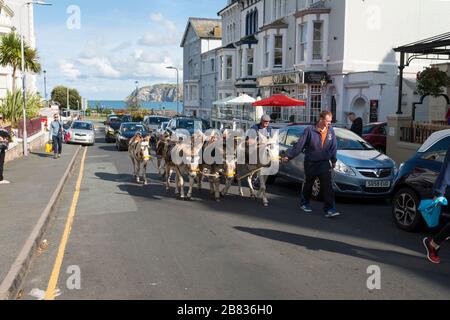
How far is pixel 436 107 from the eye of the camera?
24.0 meters

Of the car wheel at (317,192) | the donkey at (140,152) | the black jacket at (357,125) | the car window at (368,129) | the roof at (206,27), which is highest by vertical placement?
the roof at (206,27)

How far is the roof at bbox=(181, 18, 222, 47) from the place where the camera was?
6278cm

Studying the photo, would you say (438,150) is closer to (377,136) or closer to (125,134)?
(377,136)

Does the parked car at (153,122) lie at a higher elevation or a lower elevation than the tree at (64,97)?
lower

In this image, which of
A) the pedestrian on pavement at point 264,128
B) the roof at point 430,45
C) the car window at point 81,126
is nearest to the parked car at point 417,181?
the pedestrian on pavement at point 264,128

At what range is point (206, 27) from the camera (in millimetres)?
65438

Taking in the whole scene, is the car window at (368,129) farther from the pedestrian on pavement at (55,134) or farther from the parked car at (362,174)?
the pedestrian on pavement at (55,134)

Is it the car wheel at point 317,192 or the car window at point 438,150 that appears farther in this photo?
the car wheel at point 317,192

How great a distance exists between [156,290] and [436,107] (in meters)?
21.7

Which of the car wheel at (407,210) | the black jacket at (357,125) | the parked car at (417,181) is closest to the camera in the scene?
the parked car at (417,181)

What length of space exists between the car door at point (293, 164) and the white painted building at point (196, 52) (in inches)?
1783

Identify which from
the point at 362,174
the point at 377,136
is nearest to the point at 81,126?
the point at 377,136

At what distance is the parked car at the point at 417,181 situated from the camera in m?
8.47

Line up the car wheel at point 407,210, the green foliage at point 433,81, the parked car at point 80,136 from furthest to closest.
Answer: the parked car at point 80,136 < the green foliage at point 433,81 < the car wheel at point 407,210
